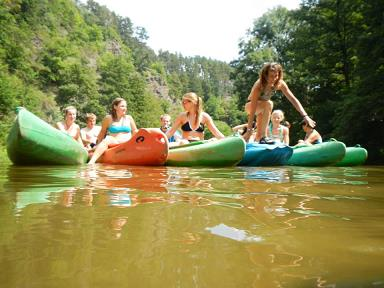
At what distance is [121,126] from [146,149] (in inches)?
60.0

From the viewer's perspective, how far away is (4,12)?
2073cm

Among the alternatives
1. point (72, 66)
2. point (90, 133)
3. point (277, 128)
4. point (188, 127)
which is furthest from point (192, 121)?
point (72, 66)

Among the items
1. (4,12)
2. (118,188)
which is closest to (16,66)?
(4,12)

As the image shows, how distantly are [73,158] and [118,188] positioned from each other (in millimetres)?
2954

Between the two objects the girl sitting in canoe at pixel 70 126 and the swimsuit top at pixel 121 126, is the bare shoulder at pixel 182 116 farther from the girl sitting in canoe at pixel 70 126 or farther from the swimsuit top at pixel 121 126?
the girl sitting in canoe at pixel 70 126

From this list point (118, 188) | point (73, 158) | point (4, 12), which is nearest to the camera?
point (118, 188)

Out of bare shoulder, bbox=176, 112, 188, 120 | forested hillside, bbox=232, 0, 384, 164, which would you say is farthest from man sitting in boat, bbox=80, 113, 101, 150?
forested hillside, bbox=232, 0, 384, 164

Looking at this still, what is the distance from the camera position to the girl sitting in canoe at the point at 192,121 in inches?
231

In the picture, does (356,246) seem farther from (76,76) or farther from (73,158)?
(76,76)

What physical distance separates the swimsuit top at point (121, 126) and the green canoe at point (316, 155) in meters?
2.52

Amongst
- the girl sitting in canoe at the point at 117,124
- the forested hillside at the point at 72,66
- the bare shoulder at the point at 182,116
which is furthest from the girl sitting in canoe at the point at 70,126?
the forested hillside at the point at 72,66

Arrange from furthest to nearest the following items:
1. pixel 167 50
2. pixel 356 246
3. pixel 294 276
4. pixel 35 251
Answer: pixel 167 50, pixel 356 246, pixel 35 251, pixel 294 276

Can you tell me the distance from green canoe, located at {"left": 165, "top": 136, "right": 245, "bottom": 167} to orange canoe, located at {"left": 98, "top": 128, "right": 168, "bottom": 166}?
0.25m

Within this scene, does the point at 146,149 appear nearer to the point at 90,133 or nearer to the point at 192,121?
the point at 192,121
